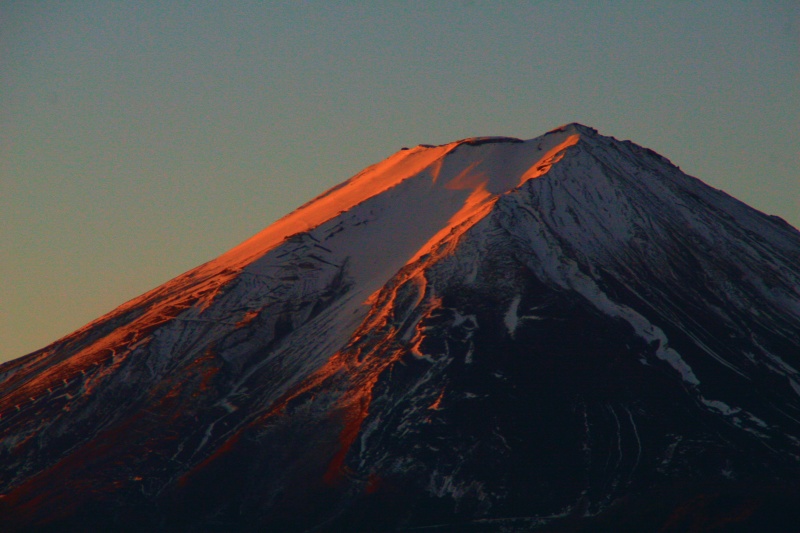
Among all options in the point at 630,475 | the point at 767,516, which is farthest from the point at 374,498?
the point at 767,516

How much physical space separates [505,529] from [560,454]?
16.6 meters

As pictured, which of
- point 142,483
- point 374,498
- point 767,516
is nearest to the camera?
point 767,516

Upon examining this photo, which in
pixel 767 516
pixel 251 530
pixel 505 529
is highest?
pixel 251 530

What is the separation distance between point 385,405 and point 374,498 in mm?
19562

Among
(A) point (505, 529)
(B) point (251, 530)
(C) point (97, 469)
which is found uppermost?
(C) point (97, 469)

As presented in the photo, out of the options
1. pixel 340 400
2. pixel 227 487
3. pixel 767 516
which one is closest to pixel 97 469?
pixel 227 487

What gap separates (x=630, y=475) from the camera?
573 feet

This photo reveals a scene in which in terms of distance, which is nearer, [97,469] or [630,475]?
[630,475]

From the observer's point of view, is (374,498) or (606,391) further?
(606,391)

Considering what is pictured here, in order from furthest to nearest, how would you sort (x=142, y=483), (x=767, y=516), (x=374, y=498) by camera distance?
(x=142, y=483), (x=374, y=498), (x=767, y=516)

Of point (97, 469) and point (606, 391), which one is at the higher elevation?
point (97, 469)

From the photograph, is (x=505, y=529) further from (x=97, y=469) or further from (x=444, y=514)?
(x=97, y=469)

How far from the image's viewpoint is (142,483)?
7397 inches

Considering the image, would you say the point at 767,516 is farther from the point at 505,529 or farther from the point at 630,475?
the point at 505,529
